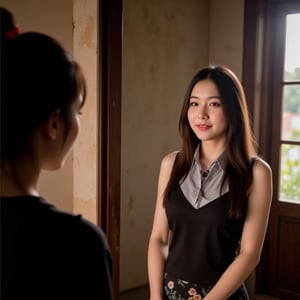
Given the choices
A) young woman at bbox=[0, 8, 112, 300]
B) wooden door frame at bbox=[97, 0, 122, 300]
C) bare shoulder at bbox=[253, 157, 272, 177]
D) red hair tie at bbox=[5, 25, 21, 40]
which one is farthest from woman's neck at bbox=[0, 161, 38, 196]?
wooden door frame at bbox=[97, 0, 122, 300]

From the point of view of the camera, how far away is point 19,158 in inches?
26.4

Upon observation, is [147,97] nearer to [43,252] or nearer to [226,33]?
[226,33]

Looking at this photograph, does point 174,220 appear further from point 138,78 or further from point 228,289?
point 138,78

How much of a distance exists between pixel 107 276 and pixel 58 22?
1849 mm

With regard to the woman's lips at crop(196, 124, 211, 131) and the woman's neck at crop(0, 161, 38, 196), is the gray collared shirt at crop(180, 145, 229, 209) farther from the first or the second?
the woman's neck at crop(0, 161, 38, 196)

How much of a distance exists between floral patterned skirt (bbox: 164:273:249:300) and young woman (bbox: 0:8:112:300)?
787 millimetres

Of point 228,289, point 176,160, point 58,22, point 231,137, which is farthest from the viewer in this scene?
point 58,22

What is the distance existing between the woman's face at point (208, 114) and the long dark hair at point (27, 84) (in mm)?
869

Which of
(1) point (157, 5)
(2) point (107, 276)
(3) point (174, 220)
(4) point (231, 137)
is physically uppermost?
(1) point (157, 5)

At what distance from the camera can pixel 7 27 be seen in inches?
27.0

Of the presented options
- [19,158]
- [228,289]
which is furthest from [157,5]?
[19,158]

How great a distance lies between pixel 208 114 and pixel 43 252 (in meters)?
0.97

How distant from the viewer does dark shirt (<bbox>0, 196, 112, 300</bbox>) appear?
0.63 meters

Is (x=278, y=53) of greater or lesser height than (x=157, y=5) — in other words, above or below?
below
